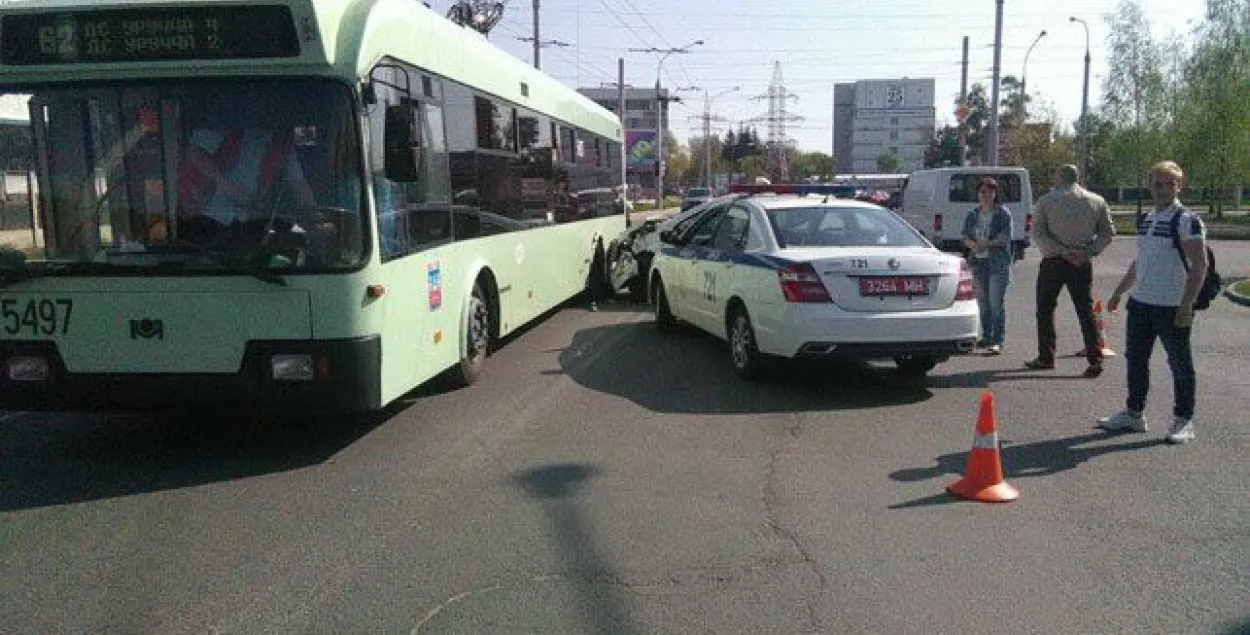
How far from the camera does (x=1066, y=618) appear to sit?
4.00m

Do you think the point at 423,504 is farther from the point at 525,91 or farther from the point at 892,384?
the point at 525,91

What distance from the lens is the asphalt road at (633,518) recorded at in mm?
4109

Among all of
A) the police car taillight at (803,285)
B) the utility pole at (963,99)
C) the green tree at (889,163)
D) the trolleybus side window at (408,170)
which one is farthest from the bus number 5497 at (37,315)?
the green tree at (889,163)

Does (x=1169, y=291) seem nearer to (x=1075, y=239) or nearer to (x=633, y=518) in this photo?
(x=1075, y=239)

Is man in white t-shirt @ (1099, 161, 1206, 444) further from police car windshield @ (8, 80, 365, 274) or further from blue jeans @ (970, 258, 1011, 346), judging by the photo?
police car windshield @ (8, 80, 365, 274)

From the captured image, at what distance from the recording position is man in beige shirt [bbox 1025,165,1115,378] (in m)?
8.96

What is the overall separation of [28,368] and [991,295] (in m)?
8.35

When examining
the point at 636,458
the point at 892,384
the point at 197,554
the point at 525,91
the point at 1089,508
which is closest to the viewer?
the point at 197,554

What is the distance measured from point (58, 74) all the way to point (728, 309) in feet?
18.1

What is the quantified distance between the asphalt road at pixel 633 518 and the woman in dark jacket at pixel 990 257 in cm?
189

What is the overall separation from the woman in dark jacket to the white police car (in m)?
1.38

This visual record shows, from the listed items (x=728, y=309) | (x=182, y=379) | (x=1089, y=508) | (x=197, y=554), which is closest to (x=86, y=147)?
(x=182, y=379)

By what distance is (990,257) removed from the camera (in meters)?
10.1

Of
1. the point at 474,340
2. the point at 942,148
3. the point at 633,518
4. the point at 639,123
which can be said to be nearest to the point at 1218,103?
the point at 474,340
